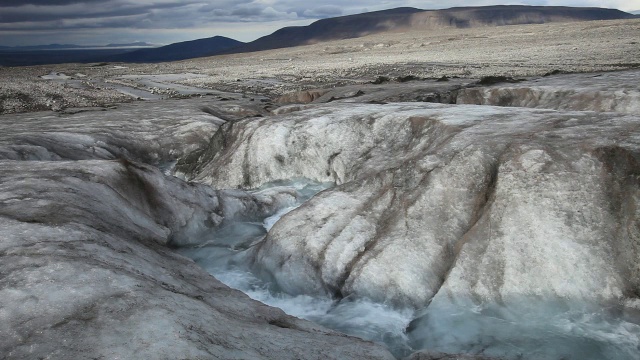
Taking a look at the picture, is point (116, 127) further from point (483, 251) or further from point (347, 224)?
point (483, 251)

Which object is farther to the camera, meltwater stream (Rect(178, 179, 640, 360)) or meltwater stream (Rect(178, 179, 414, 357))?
meltwater stream (Rect(178, 179, 414, 357))

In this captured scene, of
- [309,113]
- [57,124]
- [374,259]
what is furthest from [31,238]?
[57,124]

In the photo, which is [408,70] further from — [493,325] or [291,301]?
[493,325]

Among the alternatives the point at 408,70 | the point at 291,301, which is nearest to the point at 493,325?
the point at 291,301

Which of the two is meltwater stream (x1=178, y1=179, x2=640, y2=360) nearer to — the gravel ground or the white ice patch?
the white ice patch

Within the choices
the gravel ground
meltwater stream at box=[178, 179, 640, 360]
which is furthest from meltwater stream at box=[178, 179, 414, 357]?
the gravel ground

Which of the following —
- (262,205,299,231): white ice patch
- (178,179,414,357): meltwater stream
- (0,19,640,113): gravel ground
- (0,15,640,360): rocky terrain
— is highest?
(0,19,640,113): gravel ground

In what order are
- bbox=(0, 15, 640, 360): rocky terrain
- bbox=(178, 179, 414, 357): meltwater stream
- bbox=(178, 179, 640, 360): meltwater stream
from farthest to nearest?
bbox=(178, 179, 414, 357): meltwater stream
bbox=(178, 179, 640, 360): meltwater stream
bbox=(0, 15, 640, 360): rocky terrain
